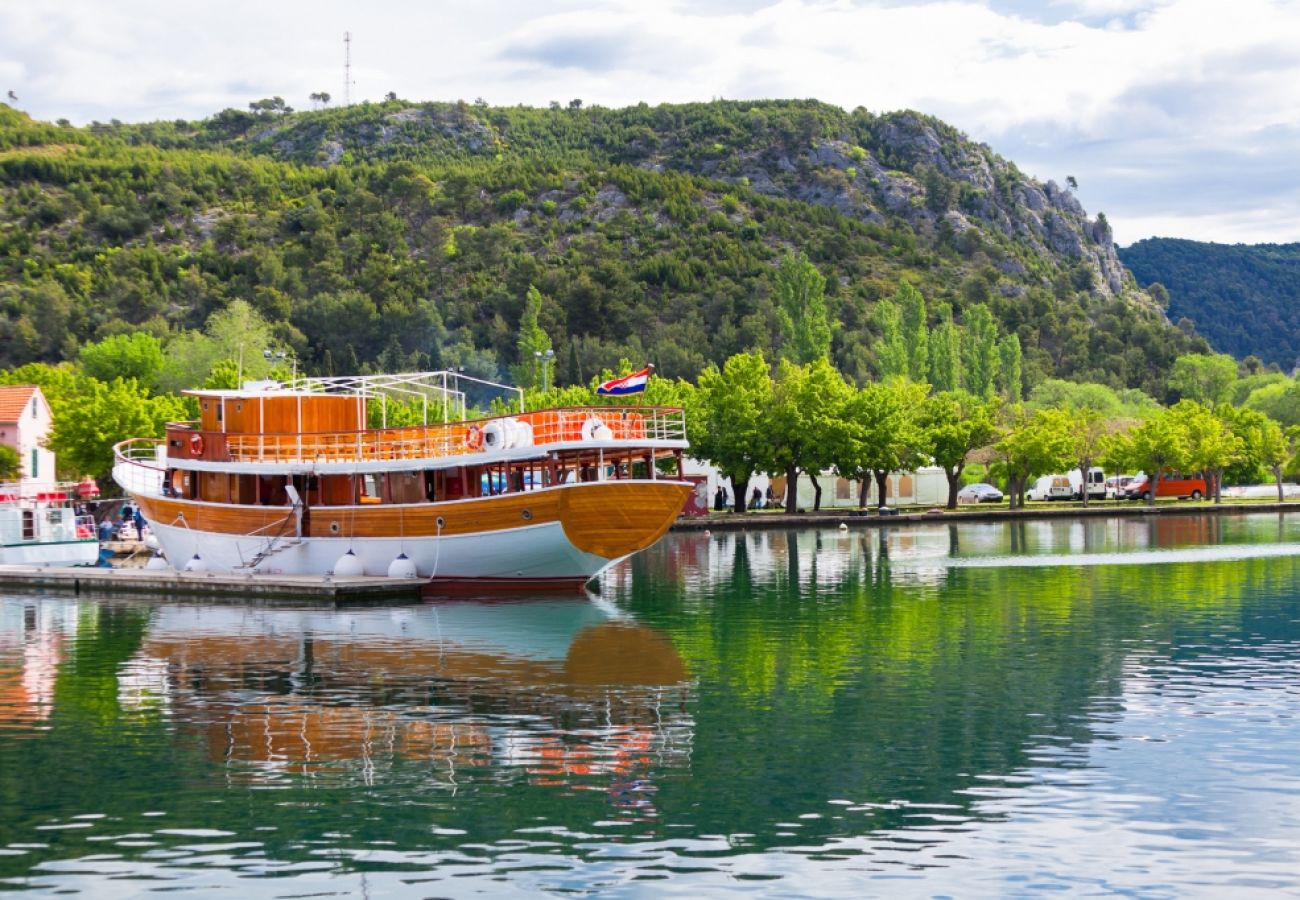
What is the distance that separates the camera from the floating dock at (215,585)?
4706 centimetres

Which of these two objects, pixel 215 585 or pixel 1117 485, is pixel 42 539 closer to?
pixel 215 585

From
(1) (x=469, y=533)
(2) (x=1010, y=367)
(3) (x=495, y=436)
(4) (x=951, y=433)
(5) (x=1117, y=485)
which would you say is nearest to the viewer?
(3) (x=495, y=436)

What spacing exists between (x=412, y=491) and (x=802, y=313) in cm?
9509

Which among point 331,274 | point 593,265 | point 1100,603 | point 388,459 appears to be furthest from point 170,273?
point 1100,603

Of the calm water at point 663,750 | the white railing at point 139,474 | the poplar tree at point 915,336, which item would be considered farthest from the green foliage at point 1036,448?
the white railing at point 139,474

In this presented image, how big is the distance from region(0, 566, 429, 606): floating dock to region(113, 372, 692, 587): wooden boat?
1.75 m

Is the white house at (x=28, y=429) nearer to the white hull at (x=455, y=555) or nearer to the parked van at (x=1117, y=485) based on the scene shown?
the white hull at (x=455, y=555)

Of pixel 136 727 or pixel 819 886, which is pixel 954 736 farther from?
pixel 136 727

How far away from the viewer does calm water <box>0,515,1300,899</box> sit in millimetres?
18031

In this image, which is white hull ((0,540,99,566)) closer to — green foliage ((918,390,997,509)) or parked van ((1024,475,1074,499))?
green foliage ((918,390,997,509))

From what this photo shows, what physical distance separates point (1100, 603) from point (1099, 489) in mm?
83101

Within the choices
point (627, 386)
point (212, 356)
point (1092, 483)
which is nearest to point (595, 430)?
point (627, 386)

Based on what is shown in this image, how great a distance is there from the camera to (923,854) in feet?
60.1

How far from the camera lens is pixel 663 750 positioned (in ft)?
79.5
